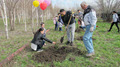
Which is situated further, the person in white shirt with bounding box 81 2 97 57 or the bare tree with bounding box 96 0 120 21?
the bare tree with bounding box 96 0 120 21

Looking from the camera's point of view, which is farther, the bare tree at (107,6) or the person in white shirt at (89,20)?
the bare tree at (107,6)

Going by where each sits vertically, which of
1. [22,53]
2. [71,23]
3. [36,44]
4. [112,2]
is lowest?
[22,53]

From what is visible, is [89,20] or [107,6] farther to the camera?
[107,6]

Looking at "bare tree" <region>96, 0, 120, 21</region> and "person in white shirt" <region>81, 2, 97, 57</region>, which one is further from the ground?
"bare tree" <region>96, 0, 120, 21</region>

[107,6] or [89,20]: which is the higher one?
[107,6]

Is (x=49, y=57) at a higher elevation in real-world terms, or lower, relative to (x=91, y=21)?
lower

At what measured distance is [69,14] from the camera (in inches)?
181

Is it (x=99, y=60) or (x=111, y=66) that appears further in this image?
(x=99, y=60)

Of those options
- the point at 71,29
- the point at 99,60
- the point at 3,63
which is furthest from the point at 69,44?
the point at 3,63

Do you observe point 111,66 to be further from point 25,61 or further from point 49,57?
point 25,61

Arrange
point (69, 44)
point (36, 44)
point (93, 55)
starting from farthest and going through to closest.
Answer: point (69, 44)
point (36, 44)
point (93, 55)

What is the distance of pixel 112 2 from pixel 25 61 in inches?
716

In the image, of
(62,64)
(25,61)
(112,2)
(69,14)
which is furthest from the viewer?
(112,2)

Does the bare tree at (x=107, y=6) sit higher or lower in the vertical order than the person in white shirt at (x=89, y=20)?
higher
